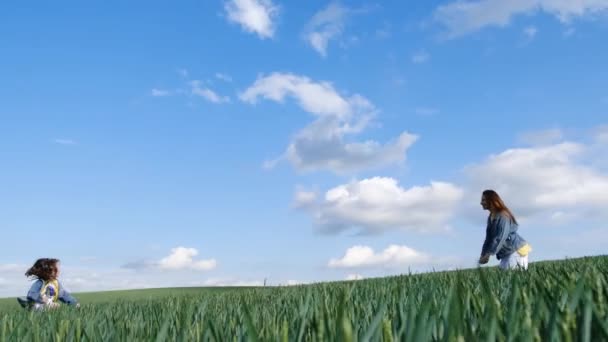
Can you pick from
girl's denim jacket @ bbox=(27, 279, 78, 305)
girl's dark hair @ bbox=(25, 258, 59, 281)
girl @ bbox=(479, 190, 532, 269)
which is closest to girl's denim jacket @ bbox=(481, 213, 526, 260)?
girl @ bbox=(479, 190, 532, 269)

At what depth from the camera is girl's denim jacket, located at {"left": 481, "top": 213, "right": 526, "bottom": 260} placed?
34.4 feet

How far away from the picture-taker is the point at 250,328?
3.18 ft

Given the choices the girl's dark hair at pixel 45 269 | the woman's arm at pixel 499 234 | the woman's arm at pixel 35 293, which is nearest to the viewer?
the woman's arm at pixel 499 234

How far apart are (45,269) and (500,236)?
8922mm

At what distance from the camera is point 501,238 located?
34.3 ft

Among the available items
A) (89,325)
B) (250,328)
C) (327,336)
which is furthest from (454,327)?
(89,325)

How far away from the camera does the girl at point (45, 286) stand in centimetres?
1144

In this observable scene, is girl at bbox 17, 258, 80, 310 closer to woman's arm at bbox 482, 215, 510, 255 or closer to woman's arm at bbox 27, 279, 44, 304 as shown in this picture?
woman's arm at bbox 27, 279, 44, 304

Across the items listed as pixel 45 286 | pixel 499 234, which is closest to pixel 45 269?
pixel 45 286

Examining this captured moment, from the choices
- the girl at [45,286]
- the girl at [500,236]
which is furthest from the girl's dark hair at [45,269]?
the girl at [500,236]

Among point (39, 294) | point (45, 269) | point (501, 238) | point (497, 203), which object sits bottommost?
point (39, 294)

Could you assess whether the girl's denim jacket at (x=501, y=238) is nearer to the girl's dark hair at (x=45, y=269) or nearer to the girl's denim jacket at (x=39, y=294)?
the girl's denim jacket at (x=39, y=294)

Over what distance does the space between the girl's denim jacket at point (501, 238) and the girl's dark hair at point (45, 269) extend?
8.50m

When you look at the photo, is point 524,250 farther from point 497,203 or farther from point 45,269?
point 45,269
